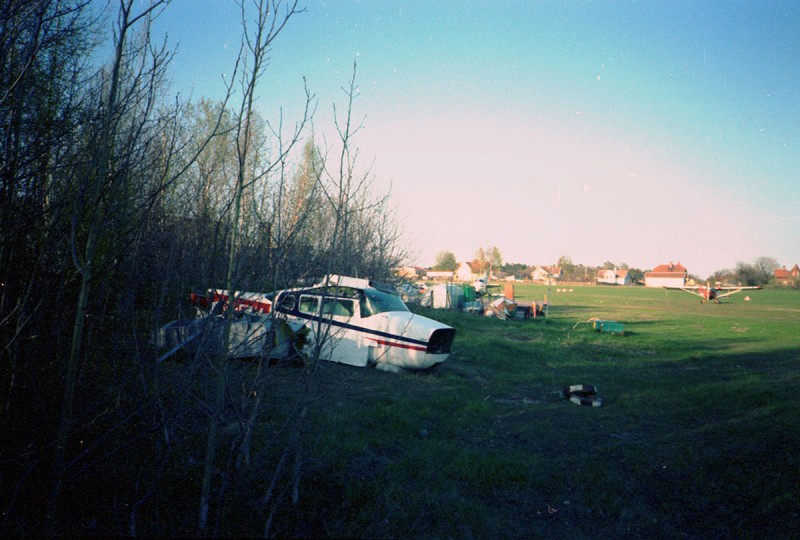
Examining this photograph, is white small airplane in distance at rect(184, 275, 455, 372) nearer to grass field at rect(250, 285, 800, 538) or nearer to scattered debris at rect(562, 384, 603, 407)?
grass field at rect(250, 285, 800, 538)

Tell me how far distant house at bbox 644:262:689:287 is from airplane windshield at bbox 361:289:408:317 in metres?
106

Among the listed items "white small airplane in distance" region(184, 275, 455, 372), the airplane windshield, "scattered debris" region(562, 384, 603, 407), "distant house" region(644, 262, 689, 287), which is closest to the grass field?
"scattered debris" region(562, 384, 603, 407)

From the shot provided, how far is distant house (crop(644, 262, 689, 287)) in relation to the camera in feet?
334

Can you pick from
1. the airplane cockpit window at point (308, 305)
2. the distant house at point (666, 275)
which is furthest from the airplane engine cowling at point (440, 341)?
the distant house at point (666, 275)

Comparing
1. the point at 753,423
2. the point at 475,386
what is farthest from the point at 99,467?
the point at 753,423

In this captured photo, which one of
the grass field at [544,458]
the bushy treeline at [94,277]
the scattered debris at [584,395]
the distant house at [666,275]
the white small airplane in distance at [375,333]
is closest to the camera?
the bushy treeline at [94,277]

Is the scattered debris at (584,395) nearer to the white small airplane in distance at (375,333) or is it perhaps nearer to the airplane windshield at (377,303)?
the white small airplane in distance at (375,333)

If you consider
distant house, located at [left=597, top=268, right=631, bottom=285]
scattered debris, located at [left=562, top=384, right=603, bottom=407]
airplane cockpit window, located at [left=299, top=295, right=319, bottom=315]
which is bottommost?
scattered debris, located at [left=562, top=384, right=603, bottom=407]

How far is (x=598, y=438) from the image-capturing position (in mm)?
5988

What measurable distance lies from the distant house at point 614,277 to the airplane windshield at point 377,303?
122 meters

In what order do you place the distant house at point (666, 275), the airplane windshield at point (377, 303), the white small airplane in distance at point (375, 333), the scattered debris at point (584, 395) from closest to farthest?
the scattered debris at point (584, 395)
the white small airplane in distance at point (375, 333)
the airplane windshield at point (377, 303)
the distant house at point (666, 275)

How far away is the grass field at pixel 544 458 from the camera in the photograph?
3.65 metres

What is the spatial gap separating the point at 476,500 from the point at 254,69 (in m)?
→ 3.83

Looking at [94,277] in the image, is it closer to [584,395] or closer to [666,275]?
[584,395]
